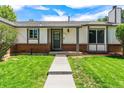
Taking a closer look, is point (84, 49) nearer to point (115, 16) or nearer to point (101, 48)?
point (101, 48)

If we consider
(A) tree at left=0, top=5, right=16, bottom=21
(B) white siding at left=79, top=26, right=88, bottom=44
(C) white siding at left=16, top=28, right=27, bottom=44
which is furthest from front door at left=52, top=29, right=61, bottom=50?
(A) tree at left=0, top=5, right=16, bottom=21

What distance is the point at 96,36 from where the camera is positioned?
88.1 feet

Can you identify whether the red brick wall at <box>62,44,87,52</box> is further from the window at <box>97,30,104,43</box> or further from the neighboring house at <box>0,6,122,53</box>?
the window at <box>97,30,104,43</box>

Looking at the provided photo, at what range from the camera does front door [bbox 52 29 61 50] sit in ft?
91.7

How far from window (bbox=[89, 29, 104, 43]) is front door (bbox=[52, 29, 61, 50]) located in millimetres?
3117

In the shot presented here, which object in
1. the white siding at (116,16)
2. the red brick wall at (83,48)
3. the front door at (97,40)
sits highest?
the white siding at (116,16)

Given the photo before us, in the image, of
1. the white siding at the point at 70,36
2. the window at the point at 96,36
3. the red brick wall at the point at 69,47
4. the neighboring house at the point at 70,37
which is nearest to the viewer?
the neighboring house at the point at 70,37

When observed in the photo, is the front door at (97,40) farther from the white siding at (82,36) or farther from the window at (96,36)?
the white siding at (82,36)

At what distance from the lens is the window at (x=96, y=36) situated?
26828 mm

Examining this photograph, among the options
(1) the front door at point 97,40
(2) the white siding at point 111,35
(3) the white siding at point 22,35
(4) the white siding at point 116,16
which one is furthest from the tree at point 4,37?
(4) the white siding at point 116,16

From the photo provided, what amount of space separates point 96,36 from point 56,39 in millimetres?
3946

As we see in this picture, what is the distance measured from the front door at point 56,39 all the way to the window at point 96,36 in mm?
3117
